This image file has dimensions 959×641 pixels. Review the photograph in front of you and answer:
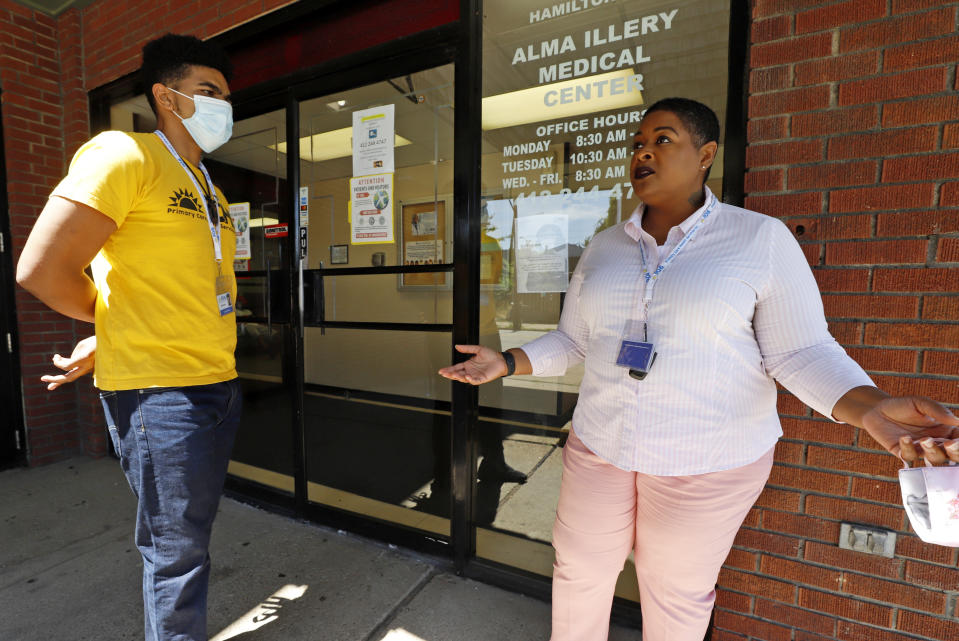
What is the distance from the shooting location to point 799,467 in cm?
156

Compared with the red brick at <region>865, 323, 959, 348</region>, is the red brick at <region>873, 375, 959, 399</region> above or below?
below

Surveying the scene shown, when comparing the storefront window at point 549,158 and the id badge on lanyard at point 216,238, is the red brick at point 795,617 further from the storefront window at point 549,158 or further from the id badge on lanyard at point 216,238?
the id badge on lanyard at point 216,238

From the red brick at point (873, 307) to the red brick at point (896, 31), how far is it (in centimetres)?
64

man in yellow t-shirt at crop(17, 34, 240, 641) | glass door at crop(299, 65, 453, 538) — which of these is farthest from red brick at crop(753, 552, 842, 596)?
man in yellow t-shirt at crop(17, 34, 240, 641)

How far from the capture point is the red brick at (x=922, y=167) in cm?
135

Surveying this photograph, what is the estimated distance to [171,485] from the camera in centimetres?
139

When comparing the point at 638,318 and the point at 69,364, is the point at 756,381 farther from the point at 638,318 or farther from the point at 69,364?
the point at 69,364

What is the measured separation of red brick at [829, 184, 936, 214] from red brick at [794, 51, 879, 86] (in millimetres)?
303

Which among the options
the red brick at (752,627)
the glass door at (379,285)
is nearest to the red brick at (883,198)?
the red brick at (752,627)

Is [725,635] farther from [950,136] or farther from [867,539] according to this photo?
[950,136]

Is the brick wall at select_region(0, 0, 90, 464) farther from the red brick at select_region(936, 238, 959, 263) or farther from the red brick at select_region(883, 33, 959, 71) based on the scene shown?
the red brick at select_region(936, 238, 959, 263)

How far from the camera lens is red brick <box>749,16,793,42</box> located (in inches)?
59.6

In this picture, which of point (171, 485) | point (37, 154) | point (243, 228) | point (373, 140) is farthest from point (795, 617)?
point (37, 154)

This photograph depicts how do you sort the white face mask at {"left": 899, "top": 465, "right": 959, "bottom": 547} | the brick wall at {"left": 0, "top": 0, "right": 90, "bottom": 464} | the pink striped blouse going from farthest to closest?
1. the brick wall at {"left": 0, "top": 0, "right": 90, "bottom": 464}
2. the pink striped blouse
3. the white face mask at {"left": 899, "top": 465, "right": 959, "bottom": 547}
